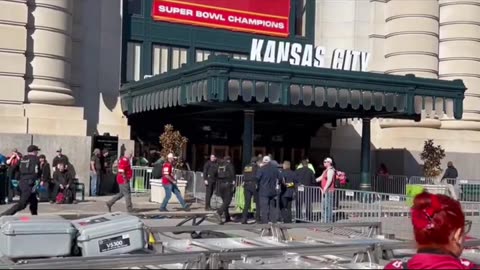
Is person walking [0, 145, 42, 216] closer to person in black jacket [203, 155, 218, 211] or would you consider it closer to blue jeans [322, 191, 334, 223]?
person in black jacket [203, 155, 218, 211]

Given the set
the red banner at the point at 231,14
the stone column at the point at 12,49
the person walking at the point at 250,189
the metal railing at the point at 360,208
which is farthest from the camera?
the red banner at the point at 231,14

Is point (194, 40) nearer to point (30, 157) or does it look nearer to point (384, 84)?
point (384, 84)

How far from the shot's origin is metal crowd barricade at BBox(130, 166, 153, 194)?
83.1 ft

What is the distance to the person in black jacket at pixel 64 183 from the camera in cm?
2111

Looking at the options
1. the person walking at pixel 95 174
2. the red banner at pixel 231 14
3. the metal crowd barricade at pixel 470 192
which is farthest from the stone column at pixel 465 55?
the person walking at pixel 95 174

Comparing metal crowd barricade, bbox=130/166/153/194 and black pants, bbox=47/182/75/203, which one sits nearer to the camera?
black pants, bbox=47/182/75/203

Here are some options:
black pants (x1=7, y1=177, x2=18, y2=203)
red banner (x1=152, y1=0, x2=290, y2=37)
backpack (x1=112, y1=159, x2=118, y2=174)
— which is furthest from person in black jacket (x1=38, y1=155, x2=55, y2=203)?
red banner (x1=152, y1=0, x2=290, y2=37)

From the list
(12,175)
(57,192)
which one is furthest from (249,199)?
(12,175)

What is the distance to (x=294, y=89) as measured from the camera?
22.1 metres

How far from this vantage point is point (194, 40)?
99.1 ft

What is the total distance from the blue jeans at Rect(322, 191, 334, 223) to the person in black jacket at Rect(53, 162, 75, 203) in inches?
307

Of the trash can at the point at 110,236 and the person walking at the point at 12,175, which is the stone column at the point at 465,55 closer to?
the person walking at the point at 12,175

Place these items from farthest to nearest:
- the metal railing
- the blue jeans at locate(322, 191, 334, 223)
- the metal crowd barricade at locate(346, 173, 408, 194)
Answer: the metal crowd barricade at locate(346, 173, 408, 194), the blue jeans at locate(322, 191, 334, 223), the metal railing

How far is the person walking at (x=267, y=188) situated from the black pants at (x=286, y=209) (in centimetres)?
29
